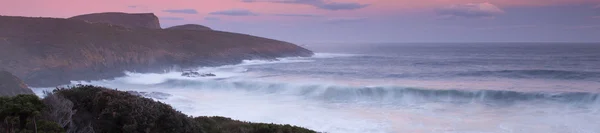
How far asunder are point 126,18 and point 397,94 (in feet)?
261

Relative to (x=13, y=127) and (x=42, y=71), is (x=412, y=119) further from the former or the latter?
(x=42, y=71)

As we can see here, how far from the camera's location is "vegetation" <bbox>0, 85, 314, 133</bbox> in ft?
26.6

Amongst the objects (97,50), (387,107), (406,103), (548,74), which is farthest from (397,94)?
(97,50)

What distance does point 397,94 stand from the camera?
2811 cm

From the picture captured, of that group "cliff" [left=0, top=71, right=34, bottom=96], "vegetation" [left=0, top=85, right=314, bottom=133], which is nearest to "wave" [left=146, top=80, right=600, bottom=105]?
"cliff" [left=0, top=71, right=34, bottom=96]

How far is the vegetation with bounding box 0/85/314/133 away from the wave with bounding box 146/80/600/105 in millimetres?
16773

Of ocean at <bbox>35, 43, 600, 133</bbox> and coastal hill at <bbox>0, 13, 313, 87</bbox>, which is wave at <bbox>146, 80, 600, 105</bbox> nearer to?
ocean at <bbox>35, 43, 600, 133</bbox>

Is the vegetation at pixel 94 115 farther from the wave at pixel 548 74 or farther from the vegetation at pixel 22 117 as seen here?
the wave at pixel 548 74

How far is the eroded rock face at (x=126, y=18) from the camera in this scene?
93500mm

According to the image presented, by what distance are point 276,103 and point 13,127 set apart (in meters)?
18.0

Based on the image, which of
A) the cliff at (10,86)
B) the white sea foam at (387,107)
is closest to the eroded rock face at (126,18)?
the white sea foam at (387,107)

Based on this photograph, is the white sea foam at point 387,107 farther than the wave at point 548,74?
No

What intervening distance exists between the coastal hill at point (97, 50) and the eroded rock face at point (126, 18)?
21.4 meters

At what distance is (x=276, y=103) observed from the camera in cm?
2564
